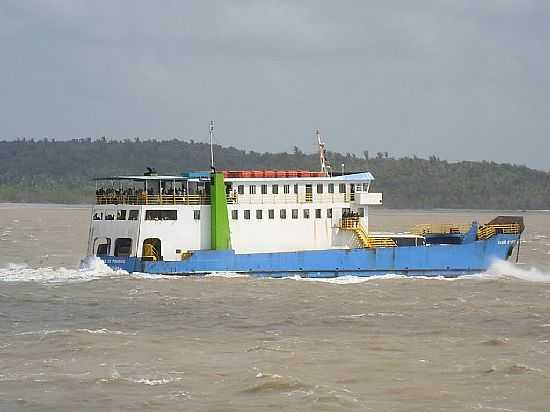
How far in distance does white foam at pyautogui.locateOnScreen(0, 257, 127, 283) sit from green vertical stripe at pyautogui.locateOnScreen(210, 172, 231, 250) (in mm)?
3819

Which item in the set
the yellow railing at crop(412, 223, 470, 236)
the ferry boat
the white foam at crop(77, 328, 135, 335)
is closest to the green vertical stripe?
the ferry boat

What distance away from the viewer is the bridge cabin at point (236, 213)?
38.0m

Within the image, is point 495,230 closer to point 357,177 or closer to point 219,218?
point 357,177

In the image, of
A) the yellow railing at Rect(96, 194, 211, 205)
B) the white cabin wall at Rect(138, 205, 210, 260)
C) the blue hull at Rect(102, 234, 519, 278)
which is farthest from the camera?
the yellow railing at Rect(96, 194, 211, 205)

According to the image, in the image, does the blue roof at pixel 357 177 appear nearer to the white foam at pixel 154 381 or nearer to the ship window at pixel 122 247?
the ship window at pixel 122 247

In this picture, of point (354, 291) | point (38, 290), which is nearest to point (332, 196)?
point (354, 291)

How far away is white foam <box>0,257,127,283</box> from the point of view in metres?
38.2

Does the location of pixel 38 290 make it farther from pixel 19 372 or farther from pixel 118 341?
pixel 19 372

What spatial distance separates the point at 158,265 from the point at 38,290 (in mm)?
4567

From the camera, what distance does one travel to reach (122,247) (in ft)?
128

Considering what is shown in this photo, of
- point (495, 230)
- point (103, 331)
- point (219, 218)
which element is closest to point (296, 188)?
point (219, 218)

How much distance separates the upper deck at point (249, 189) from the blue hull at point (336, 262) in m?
2.41

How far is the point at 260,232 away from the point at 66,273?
27.7ft

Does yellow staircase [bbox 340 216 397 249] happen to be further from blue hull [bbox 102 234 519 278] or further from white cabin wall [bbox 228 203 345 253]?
blue hull [bbox 102 234 519 278]
